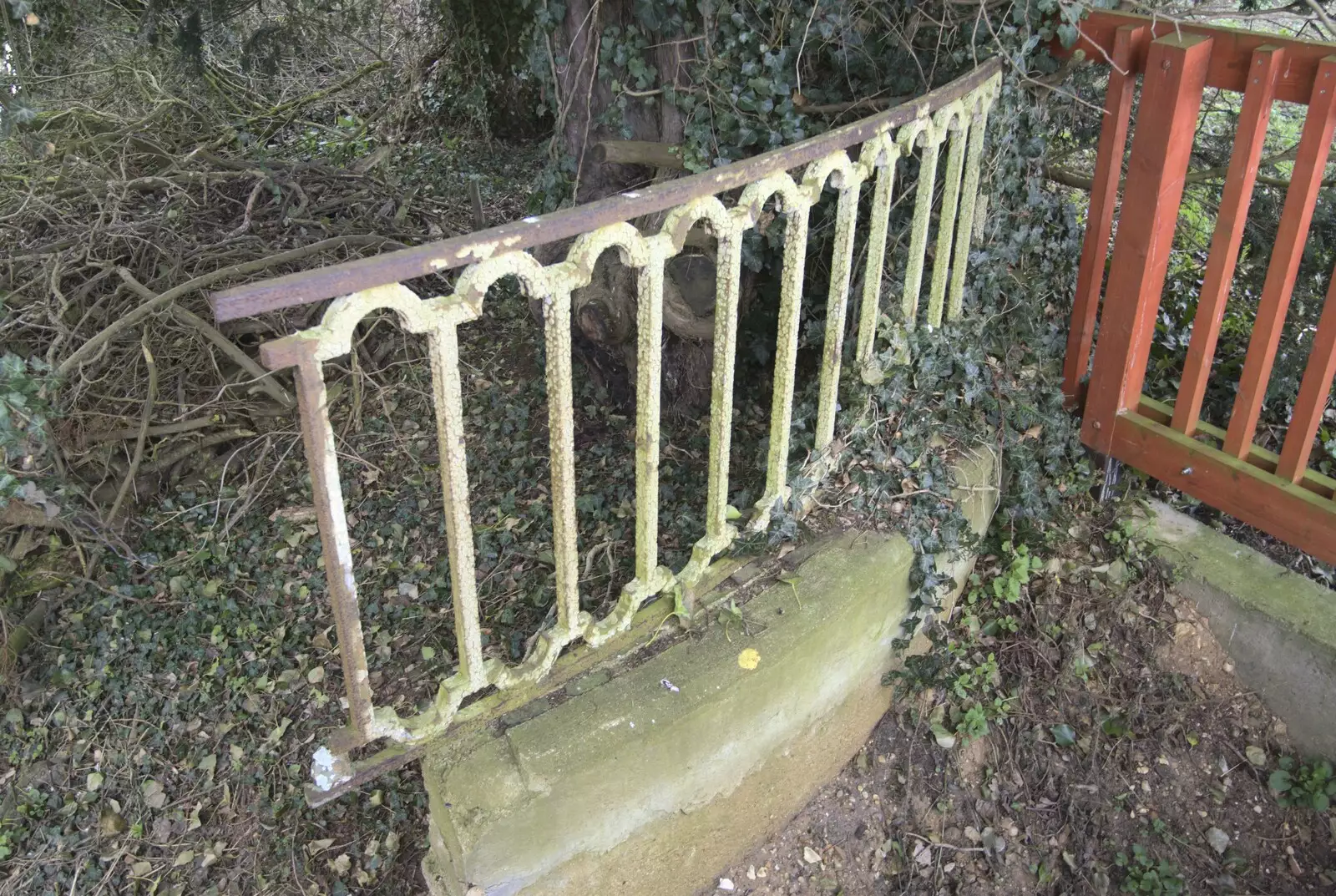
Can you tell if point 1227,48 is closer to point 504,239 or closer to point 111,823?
point 504,239

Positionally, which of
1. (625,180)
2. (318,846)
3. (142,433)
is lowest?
(318,846)

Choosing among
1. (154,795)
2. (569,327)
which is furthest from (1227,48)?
(154,795)

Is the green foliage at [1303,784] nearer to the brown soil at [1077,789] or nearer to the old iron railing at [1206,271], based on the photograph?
the brown soil at [1077,789]

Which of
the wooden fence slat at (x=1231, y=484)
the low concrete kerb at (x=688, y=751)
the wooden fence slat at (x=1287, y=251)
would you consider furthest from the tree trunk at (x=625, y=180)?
the wooden fence slat at (x=1287, y=251)

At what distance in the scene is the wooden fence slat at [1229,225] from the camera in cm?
271

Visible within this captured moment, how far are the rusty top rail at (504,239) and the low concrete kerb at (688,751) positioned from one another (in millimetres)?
1068

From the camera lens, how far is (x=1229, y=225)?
9.53 feet

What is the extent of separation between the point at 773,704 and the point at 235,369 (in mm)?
3268

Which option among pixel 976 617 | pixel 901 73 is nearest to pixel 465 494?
pixel 976 617

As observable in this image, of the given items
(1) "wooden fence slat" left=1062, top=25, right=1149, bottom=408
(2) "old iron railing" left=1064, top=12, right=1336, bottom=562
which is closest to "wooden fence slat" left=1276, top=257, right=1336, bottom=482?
(2) "old iron railing" left=1064, top=12, right=1336, bottom=562

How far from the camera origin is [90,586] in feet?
13.5

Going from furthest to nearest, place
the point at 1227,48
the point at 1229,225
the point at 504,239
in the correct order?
the point at 1229,225
the point at 1227,48
the point at 504,239

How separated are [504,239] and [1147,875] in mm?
2557

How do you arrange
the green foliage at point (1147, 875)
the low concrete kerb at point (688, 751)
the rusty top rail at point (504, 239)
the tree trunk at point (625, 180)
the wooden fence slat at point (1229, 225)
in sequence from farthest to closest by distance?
the tree trunk at point (625, 180) < the green foliage at point (1147, 875) < the wooden fence slat at point (1229, 225) < the low concrete kerb at point (688, 751) < the rusty top rail at point (504, 239)
